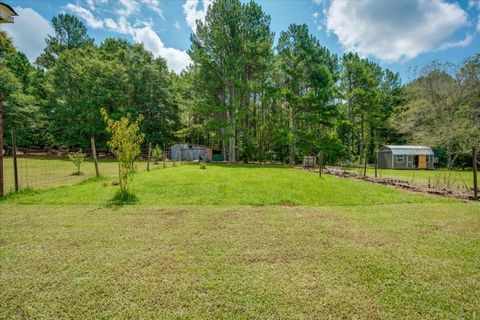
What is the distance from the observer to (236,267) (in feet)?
9.73

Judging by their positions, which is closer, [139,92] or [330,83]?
[330,83]

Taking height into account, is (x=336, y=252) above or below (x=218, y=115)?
below

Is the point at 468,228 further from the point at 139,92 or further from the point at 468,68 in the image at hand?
the point at 139,92

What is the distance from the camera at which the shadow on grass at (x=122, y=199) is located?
654 centimetres

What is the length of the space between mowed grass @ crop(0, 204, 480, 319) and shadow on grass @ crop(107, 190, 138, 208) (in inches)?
49.6

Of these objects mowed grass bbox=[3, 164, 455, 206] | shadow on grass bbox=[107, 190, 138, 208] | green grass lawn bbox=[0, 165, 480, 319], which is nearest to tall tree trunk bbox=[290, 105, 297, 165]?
mowed grass bbox=[3, 164, 455, 206]

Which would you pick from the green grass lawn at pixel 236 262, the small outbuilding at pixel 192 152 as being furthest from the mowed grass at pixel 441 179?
the small outbuilding at pixel 192 152

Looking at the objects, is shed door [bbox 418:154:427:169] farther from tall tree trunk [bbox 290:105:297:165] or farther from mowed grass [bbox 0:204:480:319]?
mowed grass [bbox 0:204:480:319]

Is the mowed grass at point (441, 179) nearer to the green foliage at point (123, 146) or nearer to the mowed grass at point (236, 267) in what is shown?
the mowed grass at point (236, 267)

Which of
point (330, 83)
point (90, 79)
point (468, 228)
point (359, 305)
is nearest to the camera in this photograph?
point (359, 305)

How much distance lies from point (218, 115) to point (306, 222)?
2337cm

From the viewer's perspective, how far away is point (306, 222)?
5035 mm

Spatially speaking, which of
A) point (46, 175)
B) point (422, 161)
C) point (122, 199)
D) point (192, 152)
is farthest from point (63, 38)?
point (422, 161)

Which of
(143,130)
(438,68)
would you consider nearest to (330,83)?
(438,68)
